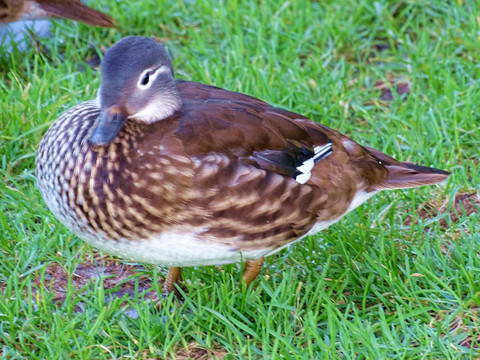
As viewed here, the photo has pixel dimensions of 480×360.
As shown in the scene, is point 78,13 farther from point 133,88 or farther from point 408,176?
point 408,176

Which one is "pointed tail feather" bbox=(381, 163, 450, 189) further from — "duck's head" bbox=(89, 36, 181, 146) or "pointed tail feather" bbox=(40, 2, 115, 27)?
"pointed tail feather" bbox=(40, 2, 115, 27)

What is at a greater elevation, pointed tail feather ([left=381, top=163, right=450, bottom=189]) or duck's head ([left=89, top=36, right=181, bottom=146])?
duck's head ([left=89, top=36, right=181, bottom=146])

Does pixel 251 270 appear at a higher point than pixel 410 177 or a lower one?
lower

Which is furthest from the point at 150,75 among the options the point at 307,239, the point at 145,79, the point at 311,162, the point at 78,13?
the point at 78,13

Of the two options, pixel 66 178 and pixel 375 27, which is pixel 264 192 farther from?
pixel 375 27

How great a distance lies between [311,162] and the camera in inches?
115

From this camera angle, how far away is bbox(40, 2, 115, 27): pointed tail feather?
4.30m

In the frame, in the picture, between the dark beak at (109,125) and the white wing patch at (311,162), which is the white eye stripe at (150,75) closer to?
the dark beak at (109,125)

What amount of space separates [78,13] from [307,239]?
6.27ft

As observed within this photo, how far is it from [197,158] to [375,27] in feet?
8.28

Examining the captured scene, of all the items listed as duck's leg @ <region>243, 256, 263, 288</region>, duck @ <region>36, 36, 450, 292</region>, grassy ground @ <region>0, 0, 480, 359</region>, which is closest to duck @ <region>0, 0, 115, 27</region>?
grassy ground @ <region>0, 0, 480, 359</region>

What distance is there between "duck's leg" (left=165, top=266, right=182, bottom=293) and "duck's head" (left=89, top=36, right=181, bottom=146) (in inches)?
25.0

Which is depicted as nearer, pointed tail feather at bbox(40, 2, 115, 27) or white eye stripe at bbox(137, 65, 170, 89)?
white eye stripe at bbox(137, 65, 170, 89)

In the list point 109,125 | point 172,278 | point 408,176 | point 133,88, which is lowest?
point 172,278
